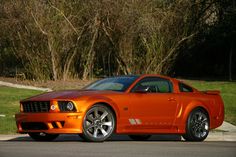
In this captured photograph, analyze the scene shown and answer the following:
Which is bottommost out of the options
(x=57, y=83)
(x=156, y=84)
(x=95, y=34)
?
(x=57, y=83)

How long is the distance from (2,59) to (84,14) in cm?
623

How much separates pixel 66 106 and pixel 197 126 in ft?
9.89

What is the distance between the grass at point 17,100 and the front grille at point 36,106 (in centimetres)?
223

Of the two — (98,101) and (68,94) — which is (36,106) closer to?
(68,94)

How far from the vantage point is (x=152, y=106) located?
14.5m

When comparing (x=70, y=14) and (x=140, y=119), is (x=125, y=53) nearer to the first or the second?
(x=70, y=14)

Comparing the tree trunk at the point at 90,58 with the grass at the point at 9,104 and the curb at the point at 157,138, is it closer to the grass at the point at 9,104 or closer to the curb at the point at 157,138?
the grass at the point at 9,104

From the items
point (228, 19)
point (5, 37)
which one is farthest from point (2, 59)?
point (228, 19)

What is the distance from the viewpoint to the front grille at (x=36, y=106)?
1377 centimetres

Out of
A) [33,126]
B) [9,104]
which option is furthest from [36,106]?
[9,104]

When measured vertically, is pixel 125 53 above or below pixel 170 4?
below

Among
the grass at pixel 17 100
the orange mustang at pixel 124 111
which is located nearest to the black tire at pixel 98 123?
the orange mustang at pixel 124 111

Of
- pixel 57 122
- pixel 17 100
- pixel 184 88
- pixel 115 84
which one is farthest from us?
pixel 17 100

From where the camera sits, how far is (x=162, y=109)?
14.7 meters
